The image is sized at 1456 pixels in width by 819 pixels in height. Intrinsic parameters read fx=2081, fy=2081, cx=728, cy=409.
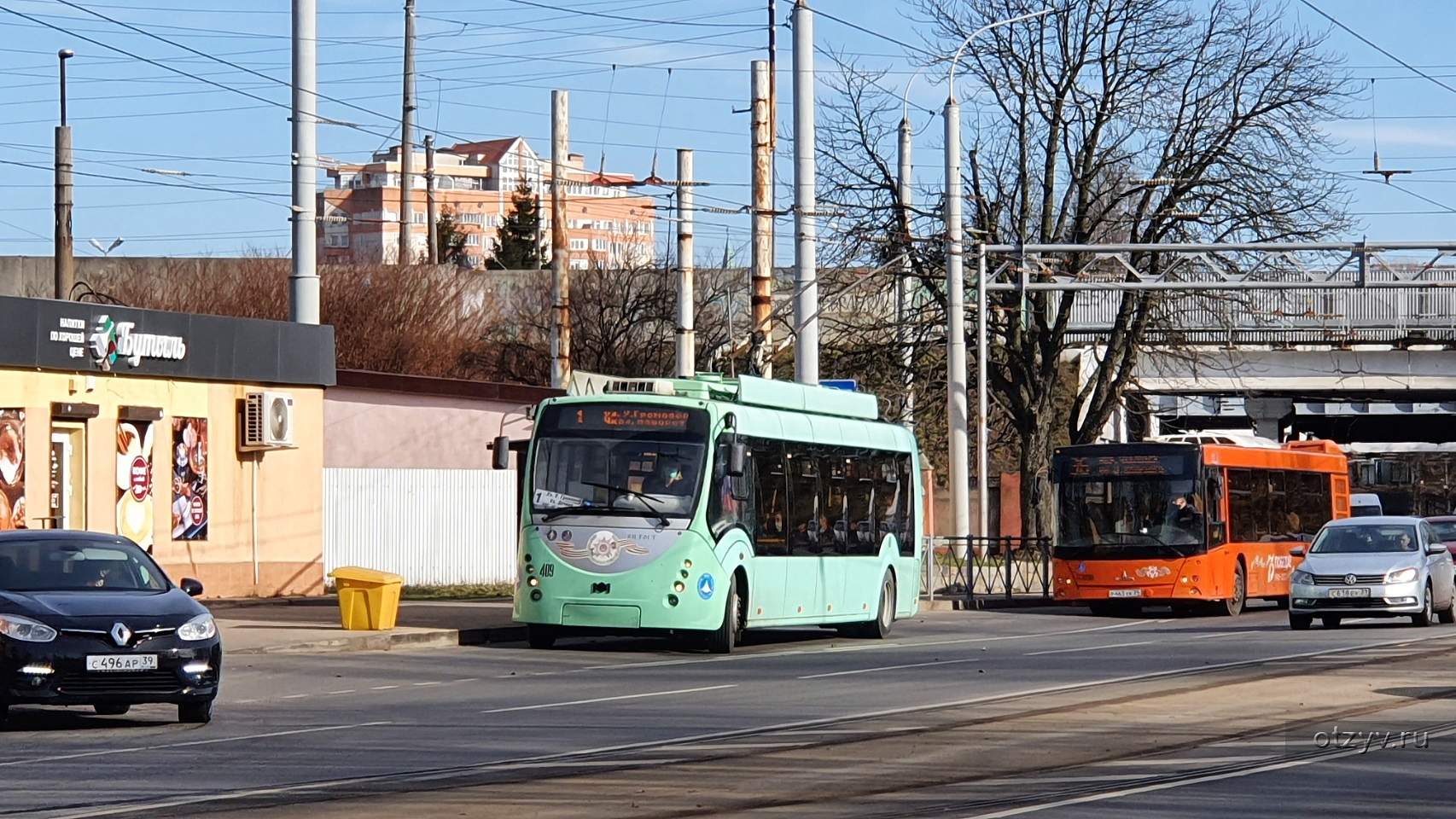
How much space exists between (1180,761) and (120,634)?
7.30 metres

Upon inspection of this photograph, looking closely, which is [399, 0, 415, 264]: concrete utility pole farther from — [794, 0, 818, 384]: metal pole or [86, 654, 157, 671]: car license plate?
[86, 654, 157, 671]: car license plate

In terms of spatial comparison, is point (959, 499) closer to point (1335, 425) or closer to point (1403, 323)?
point (1403, 323)

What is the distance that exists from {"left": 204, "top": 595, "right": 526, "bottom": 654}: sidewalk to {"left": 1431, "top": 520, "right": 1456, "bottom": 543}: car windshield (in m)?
22.3

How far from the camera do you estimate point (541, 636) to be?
78.9ft

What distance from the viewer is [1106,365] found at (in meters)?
46.6

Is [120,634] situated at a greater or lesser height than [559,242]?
lesser

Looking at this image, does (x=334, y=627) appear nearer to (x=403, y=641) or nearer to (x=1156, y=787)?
(x=403, y=641)

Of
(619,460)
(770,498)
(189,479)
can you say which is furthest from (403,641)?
(189,479)

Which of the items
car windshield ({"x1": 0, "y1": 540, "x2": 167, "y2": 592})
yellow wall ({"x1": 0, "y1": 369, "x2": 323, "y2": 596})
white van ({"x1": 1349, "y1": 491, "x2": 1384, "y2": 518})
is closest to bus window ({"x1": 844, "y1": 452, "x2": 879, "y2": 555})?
yellow wall ({"x1": 0, "y1": 369, "x2": 323, "y2": 596})

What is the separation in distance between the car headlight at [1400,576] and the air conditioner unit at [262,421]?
1603 cm

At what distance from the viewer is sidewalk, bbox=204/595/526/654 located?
74.7ft

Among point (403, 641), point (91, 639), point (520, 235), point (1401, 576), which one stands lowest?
point (403, 641)

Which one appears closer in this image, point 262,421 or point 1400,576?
point 1400,576

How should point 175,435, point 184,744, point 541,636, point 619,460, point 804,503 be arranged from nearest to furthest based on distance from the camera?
point 184,744 < point 619,460 < point 541,636 < point 804,503 < point 175,435
